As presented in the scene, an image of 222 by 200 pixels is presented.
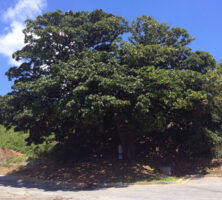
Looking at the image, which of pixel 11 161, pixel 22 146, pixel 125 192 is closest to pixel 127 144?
pixel 125 192

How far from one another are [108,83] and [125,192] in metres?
4.36

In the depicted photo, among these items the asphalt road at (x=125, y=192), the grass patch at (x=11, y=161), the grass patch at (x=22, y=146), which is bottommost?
the asphalt road at (x=125, y=192)

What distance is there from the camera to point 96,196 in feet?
32.0

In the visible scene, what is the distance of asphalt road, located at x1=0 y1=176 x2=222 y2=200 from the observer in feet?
30.6

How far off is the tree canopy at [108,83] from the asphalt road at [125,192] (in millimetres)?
2900

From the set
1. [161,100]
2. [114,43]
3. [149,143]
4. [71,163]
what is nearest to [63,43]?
[114,43]

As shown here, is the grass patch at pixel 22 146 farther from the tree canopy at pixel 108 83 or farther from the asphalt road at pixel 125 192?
the asphalt road at pixel 125 192

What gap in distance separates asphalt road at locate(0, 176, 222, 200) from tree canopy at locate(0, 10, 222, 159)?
2.90 m

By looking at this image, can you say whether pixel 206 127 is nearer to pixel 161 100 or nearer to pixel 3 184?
pixel 161 100

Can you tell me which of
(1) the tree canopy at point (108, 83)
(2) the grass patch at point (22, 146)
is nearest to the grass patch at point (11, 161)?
(2) the grass patch at point (22, 146)

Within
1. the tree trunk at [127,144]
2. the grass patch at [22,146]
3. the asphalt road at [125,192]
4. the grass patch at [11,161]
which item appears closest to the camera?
the asphalt road at [125,192]

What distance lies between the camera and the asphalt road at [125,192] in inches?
367

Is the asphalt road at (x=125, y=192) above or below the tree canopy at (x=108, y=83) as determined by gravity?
below

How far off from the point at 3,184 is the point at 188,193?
8.97 metres
